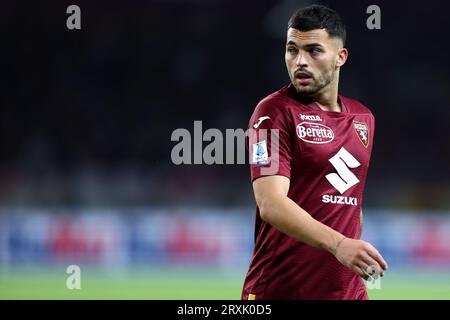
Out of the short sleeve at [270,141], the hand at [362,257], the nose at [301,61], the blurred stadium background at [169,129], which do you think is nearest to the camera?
the hand at [362,257]

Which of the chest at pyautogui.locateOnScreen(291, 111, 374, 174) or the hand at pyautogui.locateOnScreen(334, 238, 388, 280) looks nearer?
the hand at pyautogui.locateOnScreen(334, 238, 388, 280)

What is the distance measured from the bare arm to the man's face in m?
0.64

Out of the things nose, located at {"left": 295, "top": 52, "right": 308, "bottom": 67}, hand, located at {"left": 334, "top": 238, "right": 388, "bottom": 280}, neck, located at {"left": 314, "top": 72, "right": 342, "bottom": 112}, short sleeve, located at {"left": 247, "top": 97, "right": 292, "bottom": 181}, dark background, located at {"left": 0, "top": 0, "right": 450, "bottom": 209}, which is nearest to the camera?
hand, located at {"left": 334, "top": 238, "right": 388, "bottom": 280}

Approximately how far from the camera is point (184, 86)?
16266 mm

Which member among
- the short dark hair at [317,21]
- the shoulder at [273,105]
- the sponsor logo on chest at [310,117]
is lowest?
the sponsor logo on chest at [310,117]

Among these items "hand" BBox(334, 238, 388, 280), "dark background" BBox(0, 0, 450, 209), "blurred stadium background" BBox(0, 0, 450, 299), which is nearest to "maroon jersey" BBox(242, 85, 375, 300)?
"hand" BBox(334, 238, 388, 280)

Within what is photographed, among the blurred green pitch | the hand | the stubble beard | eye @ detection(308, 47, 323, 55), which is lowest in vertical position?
the blurred green pitch

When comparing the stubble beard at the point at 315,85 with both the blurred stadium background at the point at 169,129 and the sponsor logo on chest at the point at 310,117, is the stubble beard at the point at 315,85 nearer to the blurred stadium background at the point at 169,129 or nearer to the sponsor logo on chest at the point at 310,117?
the sponsor logo on chest at the point at 310,117

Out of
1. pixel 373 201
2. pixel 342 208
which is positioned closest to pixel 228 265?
pixel 373 201

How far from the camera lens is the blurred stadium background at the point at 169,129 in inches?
517

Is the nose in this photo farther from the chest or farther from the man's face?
the chest

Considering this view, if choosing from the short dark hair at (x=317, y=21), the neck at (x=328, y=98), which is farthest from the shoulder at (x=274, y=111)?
the short dark hair at (x=317, y=21)

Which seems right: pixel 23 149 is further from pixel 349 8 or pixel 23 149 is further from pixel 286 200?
pixel 286 200

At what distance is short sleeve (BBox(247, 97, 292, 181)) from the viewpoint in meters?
3.86
